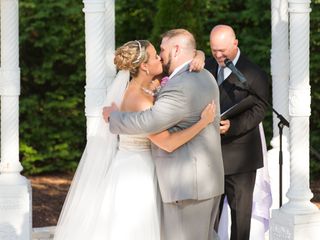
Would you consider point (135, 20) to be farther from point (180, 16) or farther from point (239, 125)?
point (239, 125)

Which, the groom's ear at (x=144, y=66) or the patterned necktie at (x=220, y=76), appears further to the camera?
the patterned necktie at (x=220, y=76)

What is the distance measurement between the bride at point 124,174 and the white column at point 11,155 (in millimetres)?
2059

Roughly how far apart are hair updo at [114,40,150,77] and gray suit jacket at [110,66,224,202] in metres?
0.25

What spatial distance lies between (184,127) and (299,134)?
149cm

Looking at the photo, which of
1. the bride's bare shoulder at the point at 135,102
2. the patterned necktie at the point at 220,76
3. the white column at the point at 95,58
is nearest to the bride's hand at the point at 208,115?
the bride's bare shoulder at the point at 135,102

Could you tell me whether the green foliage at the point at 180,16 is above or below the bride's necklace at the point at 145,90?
above

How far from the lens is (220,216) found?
751 centimetres

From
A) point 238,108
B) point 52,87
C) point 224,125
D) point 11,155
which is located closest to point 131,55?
point 224,125

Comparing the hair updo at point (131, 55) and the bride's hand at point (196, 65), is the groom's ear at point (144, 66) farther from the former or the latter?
the bride's hand at point (196, 65)

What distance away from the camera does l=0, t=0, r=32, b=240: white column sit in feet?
27.1

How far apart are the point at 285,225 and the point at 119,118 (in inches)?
74.5

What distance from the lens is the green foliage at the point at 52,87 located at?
40.2 ft

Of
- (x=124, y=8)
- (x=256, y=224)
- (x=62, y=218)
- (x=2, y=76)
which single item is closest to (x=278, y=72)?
(x=256, y=224)

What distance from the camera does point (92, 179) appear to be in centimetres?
619
